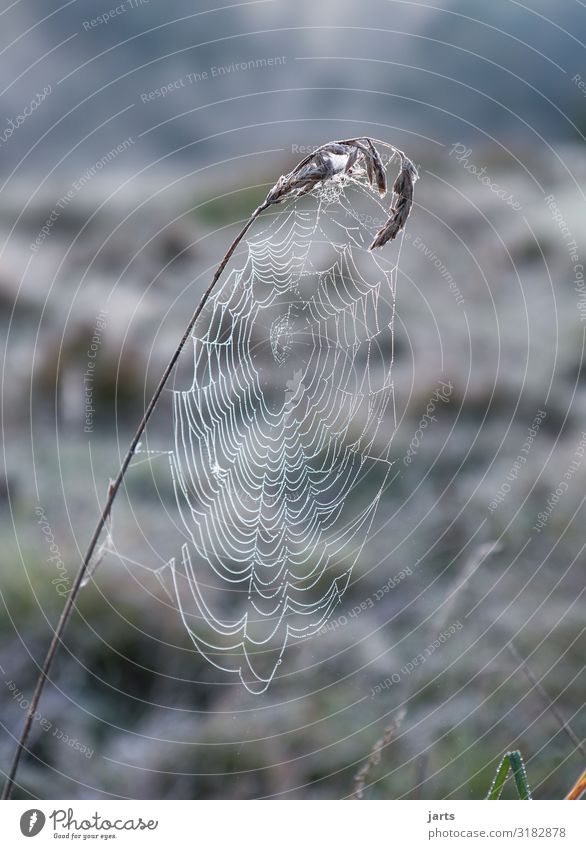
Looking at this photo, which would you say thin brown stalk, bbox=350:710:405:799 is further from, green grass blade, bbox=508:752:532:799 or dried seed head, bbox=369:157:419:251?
dried seed head, bbox=369:157:419:251

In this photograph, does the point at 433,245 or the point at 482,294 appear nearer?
the point at 482,294

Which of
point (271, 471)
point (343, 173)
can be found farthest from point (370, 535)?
point (343, 173)

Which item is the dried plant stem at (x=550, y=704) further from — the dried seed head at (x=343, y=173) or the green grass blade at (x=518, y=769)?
the dried seed head at (x=343, y=173)

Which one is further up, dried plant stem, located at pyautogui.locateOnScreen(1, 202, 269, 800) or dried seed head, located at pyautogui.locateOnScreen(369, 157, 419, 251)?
dried seed head, located at pyautogui.locateOnScreen(369, 157, 419, 251)

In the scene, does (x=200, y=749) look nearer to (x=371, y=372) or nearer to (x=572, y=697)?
(x=572, y=697)

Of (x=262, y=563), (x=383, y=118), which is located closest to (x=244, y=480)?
(x=262, y=563)

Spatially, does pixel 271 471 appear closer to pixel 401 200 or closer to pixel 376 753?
pixel 376 753

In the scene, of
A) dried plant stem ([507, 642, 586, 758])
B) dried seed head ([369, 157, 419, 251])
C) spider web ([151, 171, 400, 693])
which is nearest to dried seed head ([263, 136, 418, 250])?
dried seed head ([369, 157, 419, 251])

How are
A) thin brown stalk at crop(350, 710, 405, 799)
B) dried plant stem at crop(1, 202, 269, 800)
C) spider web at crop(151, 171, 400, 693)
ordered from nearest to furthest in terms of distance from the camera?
dried plant stem at crop(1, 202, 269, 800)
thin brown stalk at crop(350, 710, 405, 799)
spider web at crop(151, 171, 400, 693)
